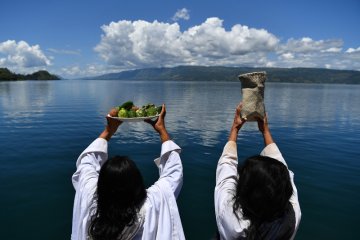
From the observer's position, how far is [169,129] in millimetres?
23828

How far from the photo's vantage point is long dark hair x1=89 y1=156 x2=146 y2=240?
3129 mm

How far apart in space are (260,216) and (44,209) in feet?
26.6

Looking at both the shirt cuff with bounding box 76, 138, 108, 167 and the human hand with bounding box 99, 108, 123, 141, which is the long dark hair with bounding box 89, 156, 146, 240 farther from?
the human hand with bounding box 99, 108, 123, 141

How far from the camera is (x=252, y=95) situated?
4.34 metres

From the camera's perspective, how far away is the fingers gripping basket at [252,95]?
4.34 m

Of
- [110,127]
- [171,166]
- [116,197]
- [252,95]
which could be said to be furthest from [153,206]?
[252,95]

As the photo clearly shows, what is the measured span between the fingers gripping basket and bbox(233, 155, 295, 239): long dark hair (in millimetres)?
A: 1251

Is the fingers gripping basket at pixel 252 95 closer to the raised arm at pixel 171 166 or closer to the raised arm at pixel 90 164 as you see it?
the raised arm at pixel 171 166

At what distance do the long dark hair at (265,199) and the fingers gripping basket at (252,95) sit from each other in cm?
125

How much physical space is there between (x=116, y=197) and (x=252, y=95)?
2385mm

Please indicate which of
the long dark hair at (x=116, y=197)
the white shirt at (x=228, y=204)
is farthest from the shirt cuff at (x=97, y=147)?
the white shirt at (x=228, y=204)

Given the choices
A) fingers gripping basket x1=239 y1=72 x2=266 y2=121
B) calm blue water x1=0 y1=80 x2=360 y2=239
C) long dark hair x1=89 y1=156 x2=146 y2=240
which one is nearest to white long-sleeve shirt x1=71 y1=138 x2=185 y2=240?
long dark hair x1=89 y1=156 x2=146 y2=240

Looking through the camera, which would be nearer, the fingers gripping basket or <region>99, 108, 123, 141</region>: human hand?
the fingers gripping basket

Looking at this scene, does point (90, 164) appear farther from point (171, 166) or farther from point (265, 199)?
point (265, 199)
